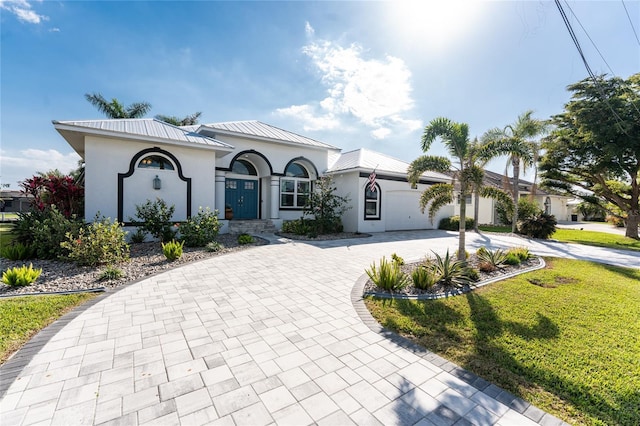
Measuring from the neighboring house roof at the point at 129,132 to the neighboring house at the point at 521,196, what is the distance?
52.0ft

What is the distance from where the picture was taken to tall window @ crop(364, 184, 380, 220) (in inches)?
615

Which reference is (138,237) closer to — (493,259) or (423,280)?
(423,280)

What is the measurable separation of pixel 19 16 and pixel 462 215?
13.5m

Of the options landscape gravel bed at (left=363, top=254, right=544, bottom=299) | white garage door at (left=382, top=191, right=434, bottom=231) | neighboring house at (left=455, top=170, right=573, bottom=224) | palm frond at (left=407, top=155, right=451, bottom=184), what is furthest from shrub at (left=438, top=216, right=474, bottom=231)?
palm frond at (left=407, top=155, right=451, bottom=184)

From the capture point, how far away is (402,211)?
17.8m

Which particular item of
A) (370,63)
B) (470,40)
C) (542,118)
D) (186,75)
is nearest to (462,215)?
(470,40)

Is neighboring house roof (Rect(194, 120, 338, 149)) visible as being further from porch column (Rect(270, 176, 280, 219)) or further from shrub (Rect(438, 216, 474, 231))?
shrub (Rect(438, 216, 474, 231))

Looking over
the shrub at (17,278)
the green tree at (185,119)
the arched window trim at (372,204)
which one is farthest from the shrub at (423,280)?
the green tree at (185,119)

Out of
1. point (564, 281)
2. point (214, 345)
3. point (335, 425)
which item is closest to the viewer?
point (335, 425)

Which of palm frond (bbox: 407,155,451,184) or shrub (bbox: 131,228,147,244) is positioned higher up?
palm frond (bbox: 407,155,451,184)

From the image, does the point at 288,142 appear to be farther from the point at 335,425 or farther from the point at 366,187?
the point at 335,425

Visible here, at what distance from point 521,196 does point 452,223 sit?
15.5 meters

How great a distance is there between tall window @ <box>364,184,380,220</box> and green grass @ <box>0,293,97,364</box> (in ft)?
42.0

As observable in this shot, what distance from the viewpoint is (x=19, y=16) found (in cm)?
718
